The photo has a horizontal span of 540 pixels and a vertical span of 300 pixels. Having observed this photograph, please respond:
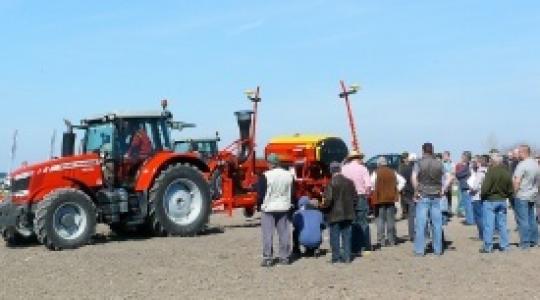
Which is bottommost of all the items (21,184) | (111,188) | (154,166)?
(111,188)

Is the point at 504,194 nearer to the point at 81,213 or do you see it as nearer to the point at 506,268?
the point at 506,268

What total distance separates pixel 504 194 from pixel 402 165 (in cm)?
301

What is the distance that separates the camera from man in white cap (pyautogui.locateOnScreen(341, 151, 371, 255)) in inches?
491

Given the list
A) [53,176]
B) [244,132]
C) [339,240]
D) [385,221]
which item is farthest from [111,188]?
[339,240]

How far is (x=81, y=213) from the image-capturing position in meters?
14.3

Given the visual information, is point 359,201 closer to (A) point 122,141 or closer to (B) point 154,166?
(B) point 154,166

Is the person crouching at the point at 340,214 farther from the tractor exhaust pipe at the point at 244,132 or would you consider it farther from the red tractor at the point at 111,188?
the tractor exhaust pipe at the point at 244,132

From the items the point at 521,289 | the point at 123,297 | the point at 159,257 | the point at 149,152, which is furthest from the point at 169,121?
the point at 521,289

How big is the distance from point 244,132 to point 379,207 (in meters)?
5.82

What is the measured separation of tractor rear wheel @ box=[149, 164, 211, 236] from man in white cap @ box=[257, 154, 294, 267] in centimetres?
413

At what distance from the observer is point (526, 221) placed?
12.6 meters

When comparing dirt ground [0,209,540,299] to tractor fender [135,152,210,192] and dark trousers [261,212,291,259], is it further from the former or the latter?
tractor fender [135,152,210,192]

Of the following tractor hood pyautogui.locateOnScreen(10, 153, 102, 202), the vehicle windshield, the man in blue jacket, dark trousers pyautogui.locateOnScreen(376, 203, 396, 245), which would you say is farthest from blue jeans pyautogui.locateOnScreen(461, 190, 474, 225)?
tractor hood pyautogui.locateOnScreen(10, 153, 102, 202)

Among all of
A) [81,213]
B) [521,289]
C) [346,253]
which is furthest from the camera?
[81,213]
